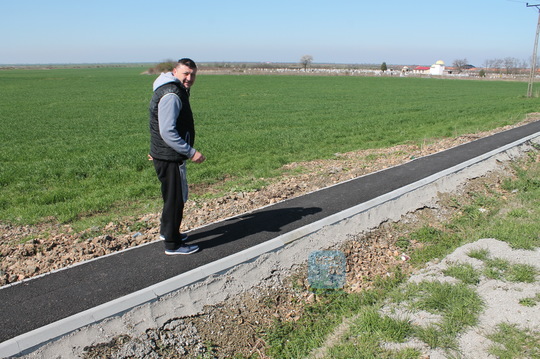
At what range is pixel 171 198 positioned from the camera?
505 cm

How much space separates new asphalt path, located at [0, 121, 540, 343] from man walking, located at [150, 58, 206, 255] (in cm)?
51

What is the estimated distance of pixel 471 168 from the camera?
32.7 feet

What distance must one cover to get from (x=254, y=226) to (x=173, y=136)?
221 centimetres

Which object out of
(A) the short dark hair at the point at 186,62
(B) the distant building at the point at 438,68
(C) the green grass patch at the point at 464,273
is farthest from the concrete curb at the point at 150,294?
(B) the distant building at the point at 438,68

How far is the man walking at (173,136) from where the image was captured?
15.2 feet

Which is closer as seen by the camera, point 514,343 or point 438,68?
point 514,343

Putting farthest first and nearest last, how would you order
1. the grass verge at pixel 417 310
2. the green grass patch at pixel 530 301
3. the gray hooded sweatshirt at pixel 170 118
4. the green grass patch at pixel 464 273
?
the green grass patch at pixel 464 273, the green grass patch at pixel 530 301, the gray hooded sweatshirt at pixel 170 118, the grass verge at pixel 417 310

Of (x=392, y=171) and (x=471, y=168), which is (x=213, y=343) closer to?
(x=392, y=171)

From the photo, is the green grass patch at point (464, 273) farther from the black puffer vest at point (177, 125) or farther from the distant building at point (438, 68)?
the distant building at point (438, 68)

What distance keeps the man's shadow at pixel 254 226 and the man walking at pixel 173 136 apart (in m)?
0.71

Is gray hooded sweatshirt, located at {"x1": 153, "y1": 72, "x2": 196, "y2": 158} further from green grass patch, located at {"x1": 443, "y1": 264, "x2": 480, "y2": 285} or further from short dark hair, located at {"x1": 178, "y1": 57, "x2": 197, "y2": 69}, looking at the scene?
green grass patch, located at {"x1": 443, "y1": 264, "x2": 480, "y2": 285}

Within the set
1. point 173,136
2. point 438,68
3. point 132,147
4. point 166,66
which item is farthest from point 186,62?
point 438,68

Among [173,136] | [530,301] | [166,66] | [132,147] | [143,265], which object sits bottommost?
[530,301]

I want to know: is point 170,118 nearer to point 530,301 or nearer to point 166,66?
point 166,66
